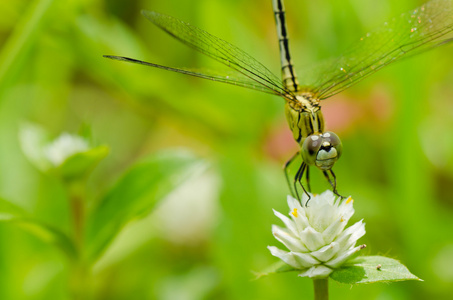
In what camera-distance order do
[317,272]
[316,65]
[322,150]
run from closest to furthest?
[317,272]
[322,150]
[316,65]

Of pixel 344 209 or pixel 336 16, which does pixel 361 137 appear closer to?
pixel 336 16

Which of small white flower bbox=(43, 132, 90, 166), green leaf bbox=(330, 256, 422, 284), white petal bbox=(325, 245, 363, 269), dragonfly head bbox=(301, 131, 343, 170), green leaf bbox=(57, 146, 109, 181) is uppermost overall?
small white flower bbox=(43, 132, 90, 166)

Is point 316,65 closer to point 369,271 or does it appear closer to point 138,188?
point 138,188

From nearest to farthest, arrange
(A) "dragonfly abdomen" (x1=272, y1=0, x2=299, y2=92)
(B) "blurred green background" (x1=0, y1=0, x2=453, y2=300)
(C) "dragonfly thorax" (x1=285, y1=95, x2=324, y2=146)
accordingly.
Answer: (C) "dragonfly thorax" (x1=285, y1=95, x2=324, y2=146), (A) "dragonfly abdomen" (x1=272, y1=0, x2=299, y2=92), (B) "blurred green background" (x1=0, y1=0, x2=453, y2=300)

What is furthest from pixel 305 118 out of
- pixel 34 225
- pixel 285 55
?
pixel 34 225

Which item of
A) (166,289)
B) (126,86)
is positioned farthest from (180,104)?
(166,289)

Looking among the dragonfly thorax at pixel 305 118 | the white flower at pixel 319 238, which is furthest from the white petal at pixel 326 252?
the dragonfly thorax at pixel 305 118

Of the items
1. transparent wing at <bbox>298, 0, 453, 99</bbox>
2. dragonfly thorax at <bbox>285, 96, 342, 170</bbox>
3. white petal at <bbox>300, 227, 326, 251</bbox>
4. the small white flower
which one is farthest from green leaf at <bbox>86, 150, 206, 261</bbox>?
white petal at <bbox>300, 227, 326, 251</bbox>

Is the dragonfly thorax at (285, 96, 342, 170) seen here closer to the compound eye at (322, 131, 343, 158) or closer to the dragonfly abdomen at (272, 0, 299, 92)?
the compound eye at (322, 131, 343, 158)
